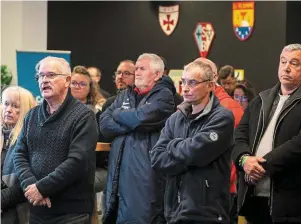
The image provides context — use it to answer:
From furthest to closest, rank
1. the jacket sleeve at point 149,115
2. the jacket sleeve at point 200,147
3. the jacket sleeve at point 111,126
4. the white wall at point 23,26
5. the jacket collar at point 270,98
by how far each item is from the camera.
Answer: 1. the white wall at point 23,26
2. the jacket sleeve at point 111,126
3. the jacket sleeve at point 149,115
4. the jacket collar at point 270,98
5. the jacket sleeve at point 200,147

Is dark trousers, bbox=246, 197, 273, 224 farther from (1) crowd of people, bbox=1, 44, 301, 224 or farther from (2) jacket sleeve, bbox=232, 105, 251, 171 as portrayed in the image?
(2) jacket sleeve, bbox=232, 105, 251, 171

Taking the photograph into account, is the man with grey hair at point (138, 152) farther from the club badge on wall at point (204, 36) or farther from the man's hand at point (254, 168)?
the club badge on wall at point (204, 36)

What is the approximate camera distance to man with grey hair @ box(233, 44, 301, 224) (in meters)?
3.48

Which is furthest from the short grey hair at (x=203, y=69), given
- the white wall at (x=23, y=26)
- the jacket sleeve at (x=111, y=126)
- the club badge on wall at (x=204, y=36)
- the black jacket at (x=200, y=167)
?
the white wall at (x=23, y=26)

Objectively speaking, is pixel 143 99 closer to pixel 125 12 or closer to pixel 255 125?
pixel 255 125

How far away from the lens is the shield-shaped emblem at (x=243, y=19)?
8678mm

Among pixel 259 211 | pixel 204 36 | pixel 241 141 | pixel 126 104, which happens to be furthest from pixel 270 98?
pixel 204 36

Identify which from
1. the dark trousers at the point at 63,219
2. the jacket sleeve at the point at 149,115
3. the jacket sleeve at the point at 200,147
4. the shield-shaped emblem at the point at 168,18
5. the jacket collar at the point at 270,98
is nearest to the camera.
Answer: the jacket sleeve at the point at 200,147

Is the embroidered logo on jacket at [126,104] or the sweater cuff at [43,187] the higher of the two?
the embroidered logo on jacket at [126,104]

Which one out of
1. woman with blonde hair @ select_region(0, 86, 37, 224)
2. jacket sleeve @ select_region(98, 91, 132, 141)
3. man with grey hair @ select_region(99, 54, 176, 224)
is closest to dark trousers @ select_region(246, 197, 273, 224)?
man with grey hair @ select_region(99, 54, 176, 224)

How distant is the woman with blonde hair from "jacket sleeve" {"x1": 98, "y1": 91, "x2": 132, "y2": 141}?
545mm

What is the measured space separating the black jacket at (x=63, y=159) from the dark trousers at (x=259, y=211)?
0.93 m

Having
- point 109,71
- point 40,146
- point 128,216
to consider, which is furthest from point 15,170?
point 109,71

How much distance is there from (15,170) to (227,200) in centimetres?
123
